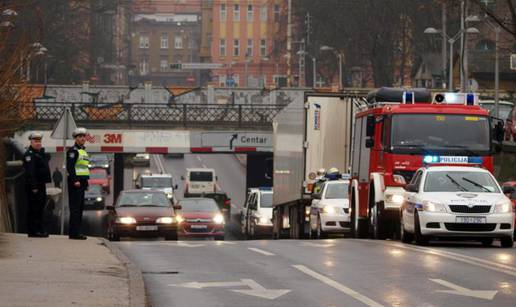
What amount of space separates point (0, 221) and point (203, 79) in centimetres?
16670

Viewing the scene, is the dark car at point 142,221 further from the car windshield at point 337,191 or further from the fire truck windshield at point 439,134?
the fire truck windshield at point 439,134

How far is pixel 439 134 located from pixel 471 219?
367 cm

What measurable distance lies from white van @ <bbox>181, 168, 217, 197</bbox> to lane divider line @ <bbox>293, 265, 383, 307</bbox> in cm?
7639

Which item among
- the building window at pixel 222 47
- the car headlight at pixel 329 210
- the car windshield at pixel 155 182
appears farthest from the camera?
the building window at pixel 222 47

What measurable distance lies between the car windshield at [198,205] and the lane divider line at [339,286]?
25.9 metres

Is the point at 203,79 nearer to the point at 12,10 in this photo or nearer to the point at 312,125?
the point at 312,125

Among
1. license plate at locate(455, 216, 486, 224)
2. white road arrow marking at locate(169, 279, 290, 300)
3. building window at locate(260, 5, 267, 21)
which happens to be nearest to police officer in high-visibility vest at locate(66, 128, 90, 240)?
license plate at locate(455, 216, 486, 224)

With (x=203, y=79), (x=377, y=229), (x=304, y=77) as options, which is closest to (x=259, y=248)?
(x=377, y=229)

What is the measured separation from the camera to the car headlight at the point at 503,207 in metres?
25.5

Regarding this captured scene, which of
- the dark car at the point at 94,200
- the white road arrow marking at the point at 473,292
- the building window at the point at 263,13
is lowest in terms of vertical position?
the dark car at the point at 94,200

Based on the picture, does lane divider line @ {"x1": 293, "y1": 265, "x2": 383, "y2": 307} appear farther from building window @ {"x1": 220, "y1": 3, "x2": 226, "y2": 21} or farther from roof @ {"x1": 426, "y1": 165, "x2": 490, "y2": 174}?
building window @ {"x1": 220, "y1": 3, "x2": 226, "y2": 21}

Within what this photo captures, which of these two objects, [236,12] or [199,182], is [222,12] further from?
[199,182]

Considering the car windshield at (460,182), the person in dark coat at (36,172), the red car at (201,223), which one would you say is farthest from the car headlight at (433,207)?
the red car at (201,223)

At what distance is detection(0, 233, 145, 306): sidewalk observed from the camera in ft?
48.0
